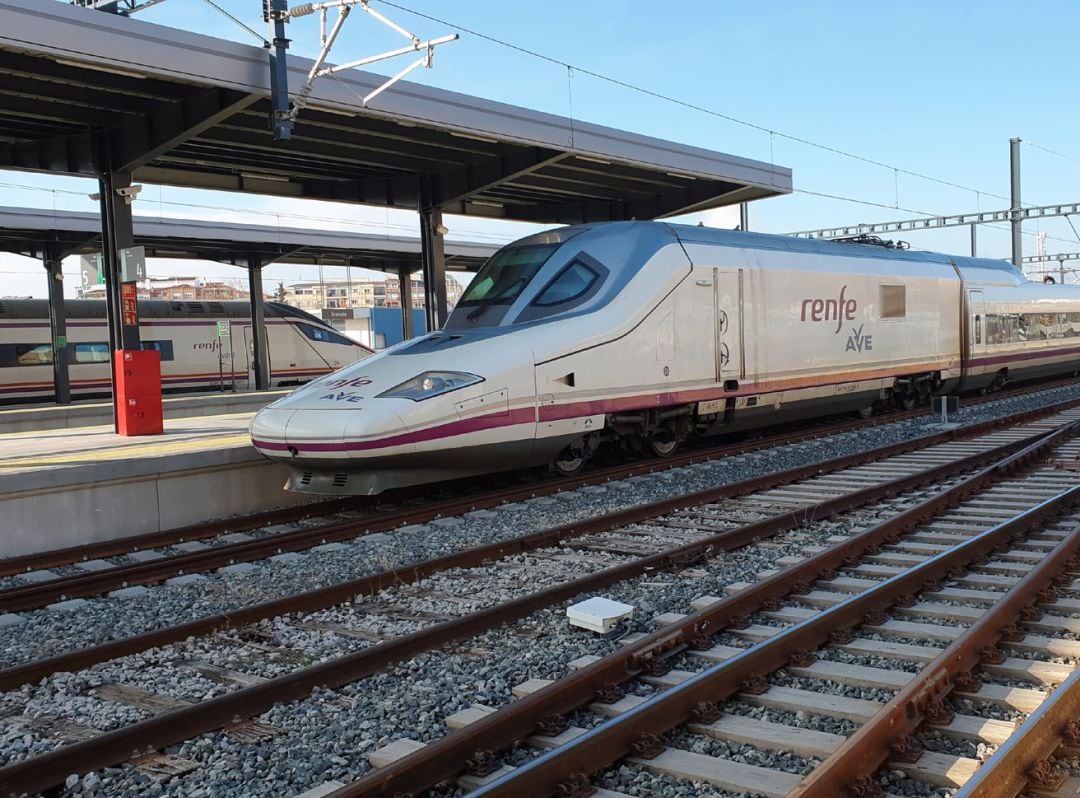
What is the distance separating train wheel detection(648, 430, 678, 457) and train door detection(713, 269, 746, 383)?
888mm

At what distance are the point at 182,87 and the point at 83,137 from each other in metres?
2.38

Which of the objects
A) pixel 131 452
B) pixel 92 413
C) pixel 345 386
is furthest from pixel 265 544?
pixel 92 413

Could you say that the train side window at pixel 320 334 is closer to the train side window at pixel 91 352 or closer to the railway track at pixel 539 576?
the train side window at pixel 91 352

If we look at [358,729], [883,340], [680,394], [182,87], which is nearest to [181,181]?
[182,87]

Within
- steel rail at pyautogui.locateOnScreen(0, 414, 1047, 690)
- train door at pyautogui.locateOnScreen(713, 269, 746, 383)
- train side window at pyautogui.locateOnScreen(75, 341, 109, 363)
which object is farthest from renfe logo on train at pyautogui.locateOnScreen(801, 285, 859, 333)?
train side window at pyautogui.locateOnScreen(75, 341, 109, 363)

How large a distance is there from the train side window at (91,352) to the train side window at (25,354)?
68 cm

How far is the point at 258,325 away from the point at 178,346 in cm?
336

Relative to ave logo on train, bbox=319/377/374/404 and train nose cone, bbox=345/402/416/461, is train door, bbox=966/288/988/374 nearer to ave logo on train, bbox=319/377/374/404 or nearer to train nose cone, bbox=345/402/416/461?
ave logo on train, bbox=319/377/374/404

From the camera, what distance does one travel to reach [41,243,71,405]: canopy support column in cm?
2225

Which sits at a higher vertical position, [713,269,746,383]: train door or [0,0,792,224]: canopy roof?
[0,0,792,224]: canopy roof

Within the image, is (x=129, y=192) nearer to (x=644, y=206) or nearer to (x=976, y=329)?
(x=644, y=206)

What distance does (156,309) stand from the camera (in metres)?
27.3

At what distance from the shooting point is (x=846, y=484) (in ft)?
29.5

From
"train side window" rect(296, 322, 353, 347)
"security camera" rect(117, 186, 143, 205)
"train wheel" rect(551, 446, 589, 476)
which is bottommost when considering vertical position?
"train wheel" rect(551, 446, 589, 476)
